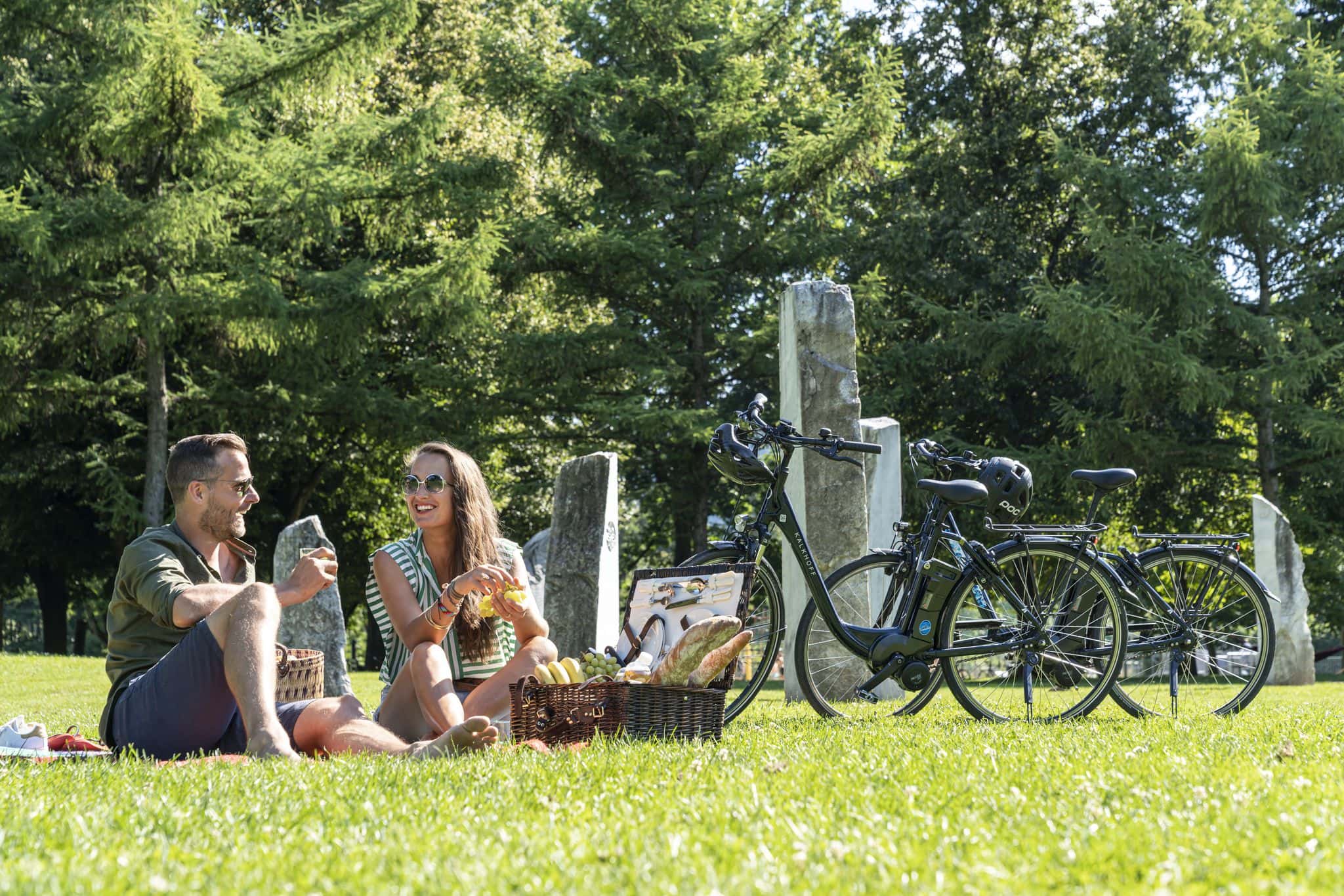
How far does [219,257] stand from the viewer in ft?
55.3

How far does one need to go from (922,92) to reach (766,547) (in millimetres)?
18246

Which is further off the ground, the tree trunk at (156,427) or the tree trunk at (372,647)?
the tree trunk at (156,427)

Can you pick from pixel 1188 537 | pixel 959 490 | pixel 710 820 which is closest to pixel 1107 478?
pixel 1188 537

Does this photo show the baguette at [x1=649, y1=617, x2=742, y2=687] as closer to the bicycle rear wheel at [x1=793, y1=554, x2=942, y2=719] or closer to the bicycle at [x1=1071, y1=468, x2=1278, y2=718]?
the bicycle rear wheel at [x1=793, y1=554, x2=942, y2=719]

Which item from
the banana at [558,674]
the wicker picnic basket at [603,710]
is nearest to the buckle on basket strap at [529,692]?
the wicker picnic basket at [603,710]

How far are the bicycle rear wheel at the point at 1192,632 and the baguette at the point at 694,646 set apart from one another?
7.60ft

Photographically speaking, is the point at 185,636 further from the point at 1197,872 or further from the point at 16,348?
the point at 16,348

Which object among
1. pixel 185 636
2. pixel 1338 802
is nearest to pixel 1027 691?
pixel 1338 802

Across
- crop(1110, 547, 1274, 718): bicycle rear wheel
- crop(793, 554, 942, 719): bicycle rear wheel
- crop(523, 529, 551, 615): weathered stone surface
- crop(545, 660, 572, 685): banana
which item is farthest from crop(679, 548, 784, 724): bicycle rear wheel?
crop(523, 529, 551, 615): weathered stone surface

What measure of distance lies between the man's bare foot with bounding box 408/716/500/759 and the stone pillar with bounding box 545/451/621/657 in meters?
4.85

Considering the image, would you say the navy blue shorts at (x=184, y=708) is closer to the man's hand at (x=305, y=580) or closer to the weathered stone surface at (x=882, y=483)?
the man's hand at (x=305, y=580)

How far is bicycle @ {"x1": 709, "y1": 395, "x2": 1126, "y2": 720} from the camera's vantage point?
598 cm

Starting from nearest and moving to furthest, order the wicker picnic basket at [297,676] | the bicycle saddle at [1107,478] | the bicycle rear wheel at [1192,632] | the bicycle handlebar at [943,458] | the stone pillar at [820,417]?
the wicker picnic basket at [297,676] → the bicycle saddle at [1107,478] → the bicycle rear wheel at [1192,632] → the bicycle handlebar at [943,458] → the stone pillar at [820,417]

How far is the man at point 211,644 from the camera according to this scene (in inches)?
172
